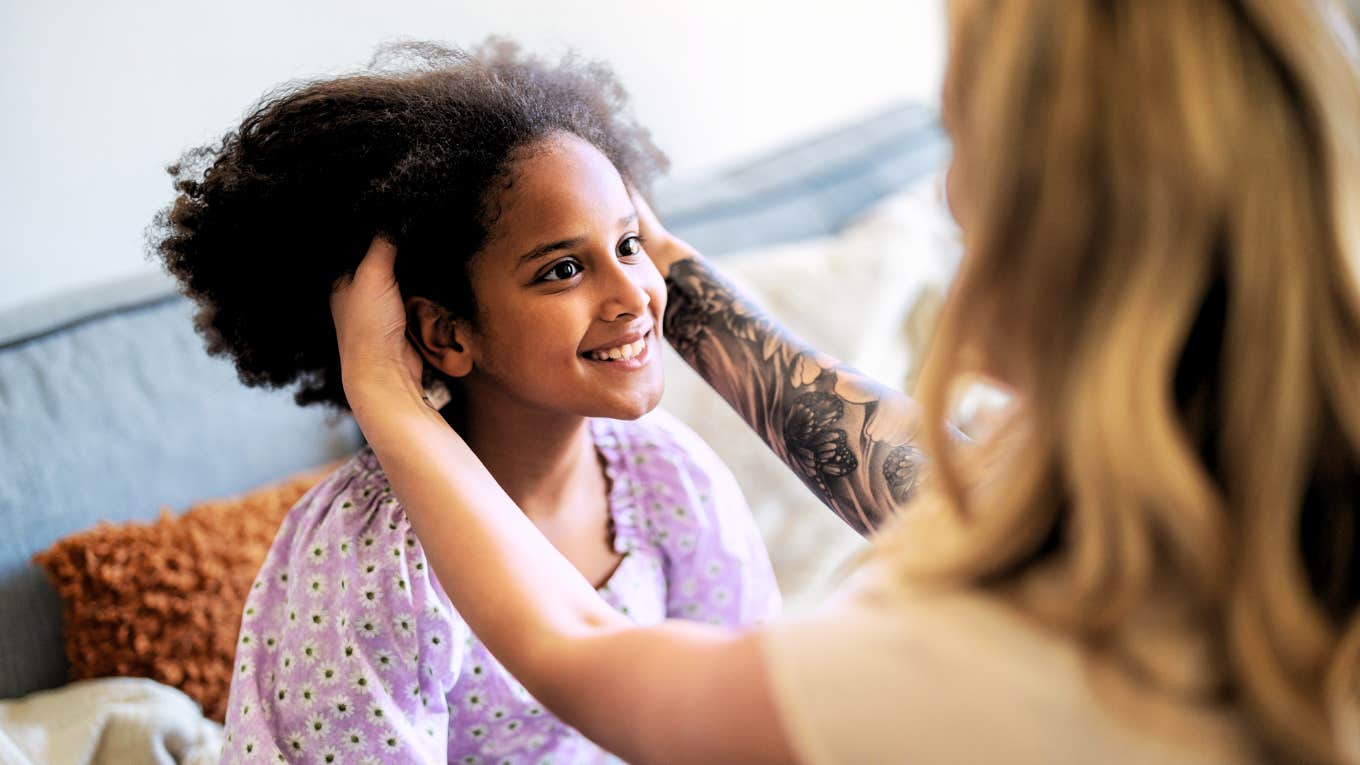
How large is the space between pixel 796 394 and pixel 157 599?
0.71 m

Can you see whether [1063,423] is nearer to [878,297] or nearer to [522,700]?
[522,700]

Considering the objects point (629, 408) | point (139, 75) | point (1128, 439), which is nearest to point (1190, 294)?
point (1128, 439)

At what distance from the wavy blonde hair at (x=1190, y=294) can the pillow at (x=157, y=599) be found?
0.93 metres

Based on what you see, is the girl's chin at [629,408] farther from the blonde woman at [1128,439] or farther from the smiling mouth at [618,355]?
the blonde woman at [1128,439]

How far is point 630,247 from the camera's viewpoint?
1133mm

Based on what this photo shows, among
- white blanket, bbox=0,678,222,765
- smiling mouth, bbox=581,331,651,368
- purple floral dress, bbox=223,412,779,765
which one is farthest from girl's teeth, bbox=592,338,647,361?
white blanket, bbox=0,678,222,765

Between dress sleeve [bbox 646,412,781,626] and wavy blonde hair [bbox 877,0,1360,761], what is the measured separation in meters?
0.63

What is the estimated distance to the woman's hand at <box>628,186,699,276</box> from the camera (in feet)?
3.97

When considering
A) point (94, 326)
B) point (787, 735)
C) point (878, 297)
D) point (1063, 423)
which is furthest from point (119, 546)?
point (878, 297)

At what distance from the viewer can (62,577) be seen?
1.20 meters

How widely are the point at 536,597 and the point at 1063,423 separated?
1.19 ft

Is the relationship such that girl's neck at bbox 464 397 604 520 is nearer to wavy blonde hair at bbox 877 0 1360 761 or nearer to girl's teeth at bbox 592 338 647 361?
girl's teeth at bbox 592 338 647 361

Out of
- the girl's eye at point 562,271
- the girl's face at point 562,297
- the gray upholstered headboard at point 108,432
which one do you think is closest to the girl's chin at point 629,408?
the girl's face at point 562,297

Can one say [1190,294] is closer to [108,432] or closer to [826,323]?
[108,432]
